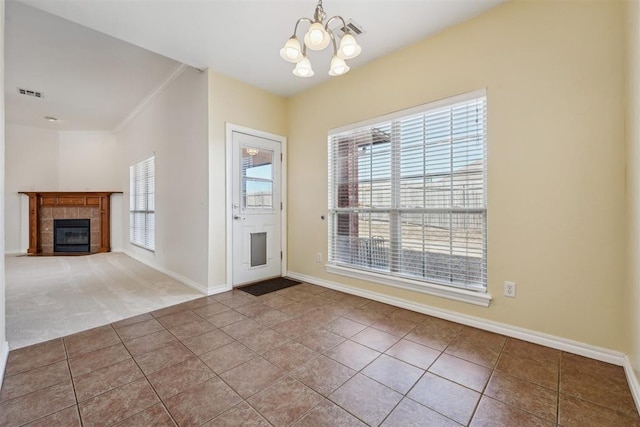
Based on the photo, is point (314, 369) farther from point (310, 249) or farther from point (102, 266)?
point (102, 266)

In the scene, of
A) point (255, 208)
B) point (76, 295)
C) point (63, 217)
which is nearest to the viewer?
point (76, 295)

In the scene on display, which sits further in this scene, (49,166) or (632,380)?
(49,166)

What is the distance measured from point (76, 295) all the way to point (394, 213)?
3.91m

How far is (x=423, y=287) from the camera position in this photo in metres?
2.73

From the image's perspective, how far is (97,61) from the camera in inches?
140

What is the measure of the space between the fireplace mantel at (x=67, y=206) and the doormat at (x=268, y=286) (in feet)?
17.3

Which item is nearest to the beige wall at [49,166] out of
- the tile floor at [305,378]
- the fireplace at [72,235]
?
the fireplace at [72,235]

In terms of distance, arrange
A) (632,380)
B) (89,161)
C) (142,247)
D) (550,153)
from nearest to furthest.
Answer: (632,380) → (550,153) → (142,247) → (89,161)

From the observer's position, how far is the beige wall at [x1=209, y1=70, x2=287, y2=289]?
3371mm

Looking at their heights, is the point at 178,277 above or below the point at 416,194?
below

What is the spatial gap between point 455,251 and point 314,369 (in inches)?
65.6

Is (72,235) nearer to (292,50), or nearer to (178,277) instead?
(178,277)

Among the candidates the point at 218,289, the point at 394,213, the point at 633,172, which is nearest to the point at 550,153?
the point at 633,172

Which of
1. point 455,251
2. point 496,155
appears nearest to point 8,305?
point 455,251
